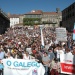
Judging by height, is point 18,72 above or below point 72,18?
below

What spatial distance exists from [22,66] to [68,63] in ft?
6.58

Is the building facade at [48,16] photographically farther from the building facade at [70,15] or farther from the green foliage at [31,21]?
the building facade at [70,15]

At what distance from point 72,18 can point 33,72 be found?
8627 cm

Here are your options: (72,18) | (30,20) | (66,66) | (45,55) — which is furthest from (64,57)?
(30,20)

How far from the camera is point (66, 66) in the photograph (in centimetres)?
1197

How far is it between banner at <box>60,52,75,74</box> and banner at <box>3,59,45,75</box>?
104 cm

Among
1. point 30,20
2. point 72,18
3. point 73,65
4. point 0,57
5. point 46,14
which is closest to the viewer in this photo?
point 73,65

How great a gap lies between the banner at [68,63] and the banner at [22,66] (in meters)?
1.04

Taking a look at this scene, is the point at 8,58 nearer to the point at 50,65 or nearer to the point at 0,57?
the point at 0,57

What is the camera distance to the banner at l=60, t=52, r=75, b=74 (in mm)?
11695

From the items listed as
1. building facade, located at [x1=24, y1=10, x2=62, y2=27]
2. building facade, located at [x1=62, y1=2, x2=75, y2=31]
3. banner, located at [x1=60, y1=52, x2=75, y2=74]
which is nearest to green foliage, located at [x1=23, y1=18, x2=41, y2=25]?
building facade, located at [x1=24, y1=10, x2=62, y2=27]

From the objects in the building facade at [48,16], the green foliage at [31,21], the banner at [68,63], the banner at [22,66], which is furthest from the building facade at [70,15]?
the banner at [68,63]

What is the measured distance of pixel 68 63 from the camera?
11914 millimetres

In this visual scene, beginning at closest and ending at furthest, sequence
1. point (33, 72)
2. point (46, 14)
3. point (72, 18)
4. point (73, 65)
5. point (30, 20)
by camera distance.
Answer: point (73, 65) < point (33, 72) < point (72, 18) < point (30, 20) < point (46, 14)
